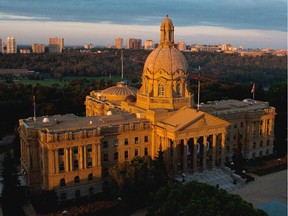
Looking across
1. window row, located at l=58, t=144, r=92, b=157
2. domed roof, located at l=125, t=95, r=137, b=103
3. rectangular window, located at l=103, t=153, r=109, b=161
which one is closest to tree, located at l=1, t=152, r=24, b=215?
window row, located at l=58, t=144, r=92, b=157

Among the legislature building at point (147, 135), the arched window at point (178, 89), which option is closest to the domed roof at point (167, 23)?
the legislature building at point (147, 135)

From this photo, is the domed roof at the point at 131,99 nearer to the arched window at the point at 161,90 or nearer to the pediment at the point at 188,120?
the arched window at the point at 161,90

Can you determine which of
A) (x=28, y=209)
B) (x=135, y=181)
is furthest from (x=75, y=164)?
(x=135, y=181)

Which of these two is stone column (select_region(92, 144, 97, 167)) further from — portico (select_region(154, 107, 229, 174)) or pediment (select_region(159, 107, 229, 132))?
pediment (select_region(159, 107, 229, 132))

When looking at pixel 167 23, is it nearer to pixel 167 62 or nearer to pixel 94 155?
pixel 167 62

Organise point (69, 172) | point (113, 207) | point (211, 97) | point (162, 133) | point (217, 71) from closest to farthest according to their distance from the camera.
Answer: point (113, 207)
point (69, 172)
point (162, 133)
point (211, 97)
point (217, 71)

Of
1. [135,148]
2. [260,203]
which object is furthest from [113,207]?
[260,203]

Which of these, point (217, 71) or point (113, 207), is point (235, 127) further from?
point (217, 71)
